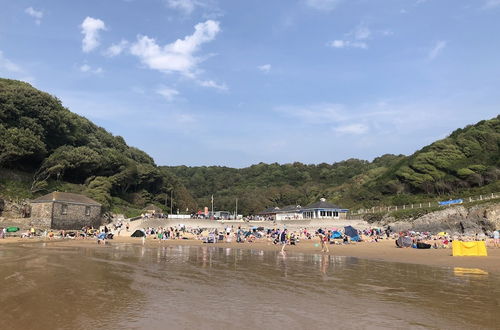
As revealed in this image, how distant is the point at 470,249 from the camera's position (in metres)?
18.8

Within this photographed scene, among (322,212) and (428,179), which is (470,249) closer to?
(322,212)

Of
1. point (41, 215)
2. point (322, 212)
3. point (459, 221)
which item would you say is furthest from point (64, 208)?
point (459, 221)

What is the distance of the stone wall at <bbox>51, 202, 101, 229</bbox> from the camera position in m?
39.1

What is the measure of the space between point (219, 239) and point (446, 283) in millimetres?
24983

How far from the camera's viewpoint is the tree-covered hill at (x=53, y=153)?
4703 cm

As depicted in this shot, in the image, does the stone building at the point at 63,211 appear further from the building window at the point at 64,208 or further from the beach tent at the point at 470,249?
the beach tent at the point at 470,249

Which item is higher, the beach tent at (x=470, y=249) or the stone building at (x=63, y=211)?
the stone building at (x=63, y=211)

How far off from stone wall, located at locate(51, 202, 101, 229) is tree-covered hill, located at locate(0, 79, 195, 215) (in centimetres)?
539

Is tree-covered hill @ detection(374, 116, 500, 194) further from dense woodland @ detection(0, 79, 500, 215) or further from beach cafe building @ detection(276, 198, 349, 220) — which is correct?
beach cafe building @ detection(276, 198, 349, 220)

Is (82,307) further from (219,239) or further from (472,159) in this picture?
(472,159)

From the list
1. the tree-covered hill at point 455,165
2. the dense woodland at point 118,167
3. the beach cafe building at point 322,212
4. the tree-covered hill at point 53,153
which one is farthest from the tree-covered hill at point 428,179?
the tree-covered hill at point 53,153

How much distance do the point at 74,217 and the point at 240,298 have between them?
38647 millimetres

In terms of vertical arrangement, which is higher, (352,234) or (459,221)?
(459,221)

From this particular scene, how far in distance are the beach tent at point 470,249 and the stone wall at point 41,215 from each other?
38.3m
